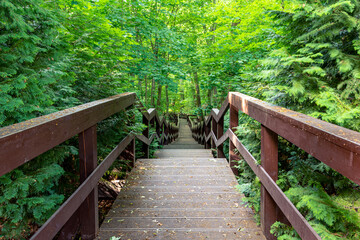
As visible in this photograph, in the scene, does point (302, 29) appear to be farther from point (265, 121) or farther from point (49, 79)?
point (49, 79)

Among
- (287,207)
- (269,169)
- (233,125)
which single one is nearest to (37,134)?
(287,207)

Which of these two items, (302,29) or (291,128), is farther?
(302,29)

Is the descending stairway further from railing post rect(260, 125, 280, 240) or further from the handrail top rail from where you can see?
the handrail top rail

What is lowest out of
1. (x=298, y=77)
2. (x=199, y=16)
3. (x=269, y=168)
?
(x=269, y=168)

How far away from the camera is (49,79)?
7.20 ft

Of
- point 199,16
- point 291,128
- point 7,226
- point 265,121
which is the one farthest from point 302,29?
point 199,16

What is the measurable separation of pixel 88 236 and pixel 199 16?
39.1 feet

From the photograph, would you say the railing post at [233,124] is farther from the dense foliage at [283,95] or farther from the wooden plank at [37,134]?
the wooden plank at [37,134]

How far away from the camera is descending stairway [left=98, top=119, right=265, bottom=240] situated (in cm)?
→ 230

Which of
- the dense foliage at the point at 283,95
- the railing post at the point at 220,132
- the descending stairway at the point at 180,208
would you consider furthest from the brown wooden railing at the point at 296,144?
the railing post at the point at 220,132

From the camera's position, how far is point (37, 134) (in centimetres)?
136

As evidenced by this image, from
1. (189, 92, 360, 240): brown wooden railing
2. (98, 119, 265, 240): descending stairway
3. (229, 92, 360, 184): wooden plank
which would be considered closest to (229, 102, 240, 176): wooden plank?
(98, 119, 265, 240): descending stairway

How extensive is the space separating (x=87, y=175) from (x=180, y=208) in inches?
45.9

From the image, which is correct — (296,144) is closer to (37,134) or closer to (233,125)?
(37,134)
